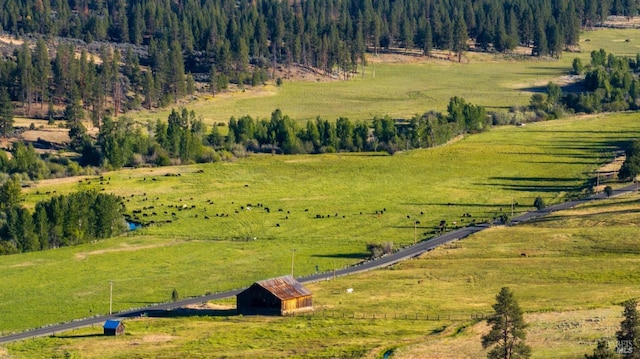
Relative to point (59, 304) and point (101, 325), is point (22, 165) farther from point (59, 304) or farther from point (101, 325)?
point (101, 325)

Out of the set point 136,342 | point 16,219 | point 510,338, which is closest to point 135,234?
point 16,219

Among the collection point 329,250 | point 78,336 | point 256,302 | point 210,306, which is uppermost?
point 256,302

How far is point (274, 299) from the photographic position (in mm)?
105938

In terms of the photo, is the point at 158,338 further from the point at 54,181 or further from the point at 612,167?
the point at 612,167

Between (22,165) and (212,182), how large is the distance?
26590 mm

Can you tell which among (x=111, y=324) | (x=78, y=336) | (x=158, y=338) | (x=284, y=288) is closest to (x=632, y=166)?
(x=284, y=288)

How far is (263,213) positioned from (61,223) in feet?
85.8

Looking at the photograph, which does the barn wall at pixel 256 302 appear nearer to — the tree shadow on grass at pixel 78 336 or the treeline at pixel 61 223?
the tree shadow on grass at pixel 78 336

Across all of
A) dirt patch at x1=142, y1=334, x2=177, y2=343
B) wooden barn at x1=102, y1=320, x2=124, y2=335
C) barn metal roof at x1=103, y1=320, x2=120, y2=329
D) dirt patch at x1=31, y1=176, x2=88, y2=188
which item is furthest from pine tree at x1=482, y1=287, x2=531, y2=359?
dirt patch at x1=31, y1=176, x2=88, y2=188

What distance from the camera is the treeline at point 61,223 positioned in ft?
446

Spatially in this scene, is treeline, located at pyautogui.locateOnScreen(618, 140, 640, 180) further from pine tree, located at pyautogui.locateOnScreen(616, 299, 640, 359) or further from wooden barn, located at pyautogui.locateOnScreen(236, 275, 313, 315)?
pine tree, located at pyautogui.locateOnScreen(616, 299, 640, 359)

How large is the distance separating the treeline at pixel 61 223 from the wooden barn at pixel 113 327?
129ft

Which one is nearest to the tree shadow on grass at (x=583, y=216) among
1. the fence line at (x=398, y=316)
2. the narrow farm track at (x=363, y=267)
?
the narrow farm track at (x=363, y=267)

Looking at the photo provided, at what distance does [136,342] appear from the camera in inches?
3755
